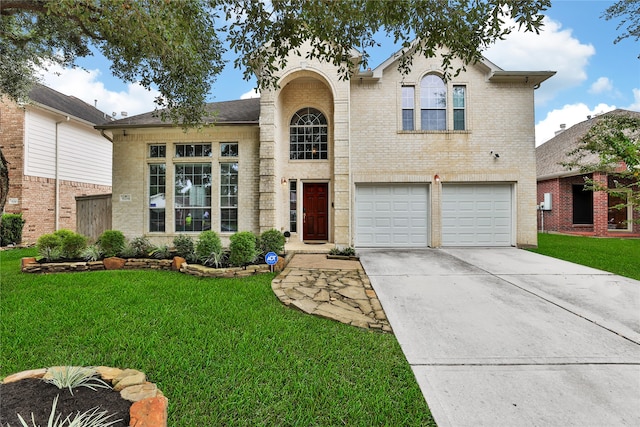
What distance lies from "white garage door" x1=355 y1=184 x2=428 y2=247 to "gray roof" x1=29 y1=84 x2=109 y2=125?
1331 centimetres

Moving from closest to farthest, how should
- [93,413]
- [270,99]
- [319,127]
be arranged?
[93,413] → [270,99] → [319,127]

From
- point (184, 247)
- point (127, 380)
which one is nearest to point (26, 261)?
point (184, 247)

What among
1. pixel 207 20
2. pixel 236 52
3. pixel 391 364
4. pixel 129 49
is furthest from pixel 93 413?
pixel 207 20

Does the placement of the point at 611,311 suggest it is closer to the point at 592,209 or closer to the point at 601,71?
the point at 601,71

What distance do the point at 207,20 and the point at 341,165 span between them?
494 cm

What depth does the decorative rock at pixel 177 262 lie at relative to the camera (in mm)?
6432

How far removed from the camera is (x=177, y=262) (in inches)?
254

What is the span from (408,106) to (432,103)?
85cm

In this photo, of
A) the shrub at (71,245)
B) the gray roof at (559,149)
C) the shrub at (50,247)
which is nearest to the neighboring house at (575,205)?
the gray roof at (559,149)

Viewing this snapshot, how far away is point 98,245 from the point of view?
7445 mm

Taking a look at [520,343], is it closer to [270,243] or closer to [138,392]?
[138,392]

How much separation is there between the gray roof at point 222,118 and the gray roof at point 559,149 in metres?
15.3

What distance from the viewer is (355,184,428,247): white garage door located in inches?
382

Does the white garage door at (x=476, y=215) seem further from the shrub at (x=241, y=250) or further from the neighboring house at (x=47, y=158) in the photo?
the neighboring house at (x=47, y=158)
